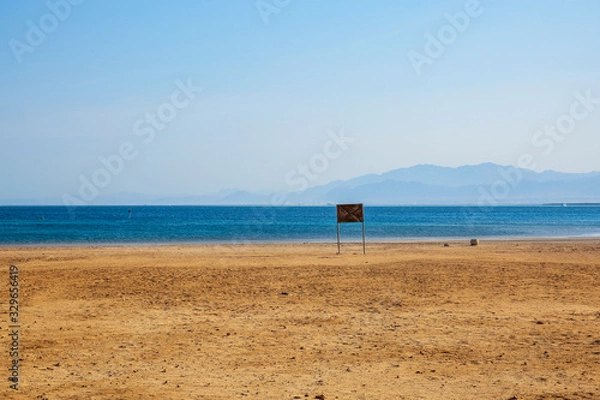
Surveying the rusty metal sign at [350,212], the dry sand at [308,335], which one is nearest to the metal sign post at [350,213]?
the rusty metal sign at [350,212]

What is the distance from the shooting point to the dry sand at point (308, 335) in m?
7.56

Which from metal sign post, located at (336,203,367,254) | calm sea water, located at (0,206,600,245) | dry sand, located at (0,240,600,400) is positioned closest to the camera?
dry sand, located at (0,240,600,400)

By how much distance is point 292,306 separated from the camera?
13367 millimetres

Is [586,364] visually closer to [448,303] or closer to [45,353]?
[448,303]

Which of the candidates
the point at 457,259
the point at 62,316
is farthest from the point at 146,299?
the point at 457,259

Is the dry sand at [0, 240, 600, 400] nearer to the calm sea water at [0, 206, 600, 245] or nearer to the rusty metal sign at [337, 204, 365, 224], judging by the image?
the rusty metal sign at [337, 204, 365, 224]

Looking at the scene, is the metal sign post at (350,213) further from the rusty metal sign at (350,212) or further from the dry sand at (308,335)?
the dry sand at (308,335)

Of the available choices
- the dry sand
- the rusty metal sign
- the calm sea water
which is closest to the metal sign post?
the rusty metal sign

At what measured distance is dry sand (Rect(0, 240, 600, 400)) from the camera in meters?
7.56

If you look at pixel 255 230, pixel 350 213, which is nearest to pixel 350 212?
pixel 350 213

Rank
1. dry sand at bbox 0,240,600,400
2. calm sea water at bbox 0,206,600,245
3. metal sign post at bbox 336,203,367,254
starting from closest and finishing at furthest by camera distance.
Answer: dry sand at bbox 0,240,600,400 → metal sign post at bbox 336,203,367,254 → calm sea water at bbox 0,206,600,245

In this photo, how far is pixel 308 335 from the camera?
10.4 m

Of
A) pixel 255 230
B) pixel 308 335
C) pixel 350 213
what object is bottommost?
pixel 308 335

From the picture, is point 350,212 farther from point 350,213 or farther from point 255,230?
point 255,230
